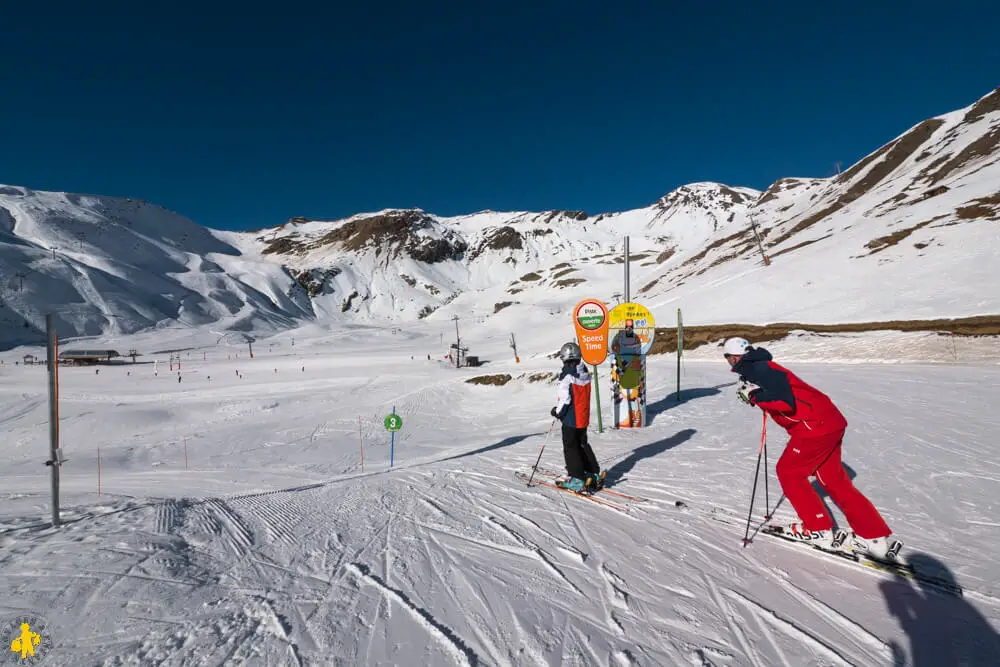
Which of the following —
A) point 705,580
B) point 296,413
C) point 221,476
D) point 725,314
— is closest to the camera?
point 705,580

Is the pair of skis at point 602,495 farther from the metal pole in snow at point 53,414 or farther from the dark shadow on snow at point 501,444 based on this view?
the metal pole in snow at point 53,414

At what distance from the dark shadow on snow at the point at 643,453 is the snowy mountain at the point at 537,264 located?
80.5ft

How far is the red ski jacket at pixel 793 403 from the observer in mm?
4012

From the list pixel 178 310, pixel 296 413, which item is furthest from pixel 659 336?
pixel 178 310

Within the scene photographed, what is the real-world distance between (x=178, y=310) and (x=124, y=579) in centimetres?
10216

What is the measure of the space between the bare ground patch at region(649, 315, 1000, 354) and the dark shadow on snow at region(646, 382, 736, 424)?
12527mm

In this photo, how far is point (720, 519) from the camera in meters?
5.03

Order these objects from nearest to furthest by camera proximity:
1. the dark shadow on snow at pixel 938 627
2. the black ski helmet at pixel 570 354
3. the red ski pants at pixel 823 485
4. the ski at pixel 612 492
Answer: the dark shadow on snow at pixel 938 627, the red ski pants at pixel 823 485, the ski at pixel 612 492, the black ski helmet at pixel 570 354

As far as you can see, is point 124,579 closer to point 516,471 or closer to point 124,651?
point 124,651

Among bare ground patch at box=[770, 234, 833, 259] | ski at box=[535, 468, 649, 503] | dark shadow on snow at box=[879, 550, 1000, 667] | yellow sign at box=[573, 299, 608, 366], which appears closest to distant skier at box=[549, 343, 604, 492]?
ski at box=[535, 468, 649, 503]

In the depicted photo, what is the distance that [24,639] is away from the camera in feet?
8.84

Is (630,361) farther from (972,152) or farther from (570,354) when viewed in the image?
(972,152)

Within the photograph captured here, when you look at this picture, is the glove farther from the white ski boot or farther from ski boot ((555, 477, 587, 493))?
ski boot ((555, 477, 587, 493))

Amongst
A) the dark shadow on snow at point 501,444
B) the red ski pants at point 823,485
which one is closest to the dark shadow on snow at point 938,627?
the red ski pants at point 823,485
